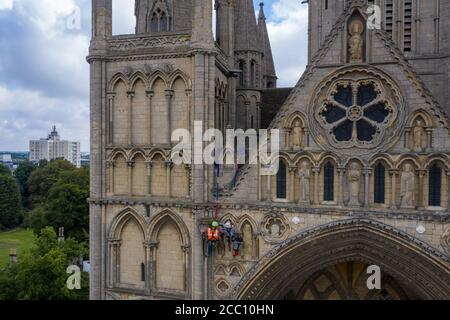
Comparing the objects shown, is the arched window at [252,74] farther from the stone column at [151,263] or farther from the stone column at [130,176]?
the stone column at [151,263]

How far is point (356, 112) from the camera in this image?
1703 centimetres

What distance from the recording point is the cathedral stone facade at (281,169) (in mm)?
16141

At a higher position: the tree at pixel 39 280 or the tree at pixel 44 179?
the tree at pixel 44 179

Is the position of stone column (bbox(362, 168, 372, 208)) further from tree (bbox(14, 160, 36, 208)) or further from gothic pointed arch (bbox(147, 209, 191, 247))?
tree (bbox(14, 160, 36, 208))

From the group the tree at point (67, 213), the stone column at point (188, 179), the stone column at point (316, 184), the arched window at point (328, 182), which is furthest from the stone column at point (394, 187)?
the tree at point (67, 213)

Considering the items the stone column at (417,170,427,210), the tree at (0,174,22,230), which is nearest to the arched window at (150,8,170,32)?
the stone column at (417,170,427,210)

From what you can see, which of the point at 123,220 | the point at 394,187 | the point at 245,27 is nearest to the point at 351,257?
the point at 394,187

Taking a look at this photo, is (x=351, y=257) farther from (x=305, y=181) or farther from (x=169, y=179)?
(x=169, y=179)

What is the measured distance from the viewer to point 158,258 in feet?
62.5

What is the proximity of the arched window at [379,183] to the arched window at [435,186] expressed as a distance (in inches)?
63.4

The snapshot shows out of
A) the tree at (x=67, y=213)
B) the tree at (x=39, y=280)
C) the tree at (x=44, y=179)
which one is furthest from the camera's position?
the tree at (x=44, y=179)

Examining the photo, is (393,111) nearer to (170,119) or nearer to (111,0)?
(170,119)

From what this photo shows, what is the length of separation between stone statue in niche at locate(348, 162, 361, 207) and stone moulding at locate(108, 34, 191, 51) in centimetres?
864

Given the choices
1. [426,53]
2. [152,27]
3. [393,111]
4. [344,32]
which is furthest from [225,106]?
[426,53]
